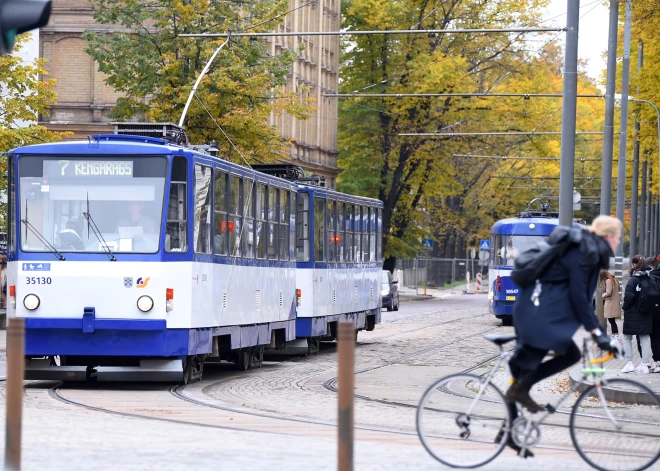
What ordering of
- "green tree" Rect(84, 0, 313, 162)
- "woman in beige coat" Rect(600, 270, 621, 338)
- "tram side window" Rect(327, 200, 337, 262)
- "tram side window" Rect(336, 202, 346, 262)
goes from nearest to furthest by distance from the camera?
"woman in beige coat" Rect(600, 270, 621, 338), "tram side window" Rect(327, 200, 337, 262), "tram side window" Rect(336, 202, 346, 262), "green tree" Rect(84, 0, 313, 162)

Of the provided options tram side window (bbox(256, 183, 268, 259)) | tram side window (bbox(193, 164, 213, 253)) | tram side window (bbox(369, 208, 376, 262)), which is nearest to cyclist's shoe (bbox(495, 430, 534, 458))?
tram side window (bbox(193, 164, 213, 253))

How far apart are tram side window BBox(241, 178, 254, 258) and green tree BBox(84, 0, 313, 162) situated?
1681 cm

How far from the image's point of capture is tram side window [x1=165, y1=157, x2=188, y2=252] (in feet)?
56.0

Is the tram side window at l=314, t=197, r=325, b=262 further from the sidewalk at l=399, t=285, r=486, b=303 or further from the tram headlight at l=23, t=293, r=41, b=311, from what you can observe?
the sidewalk at l=399, t=285, r=486, b=303

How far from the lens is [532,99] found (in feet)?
190

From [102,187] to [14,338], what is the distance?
8.84 m

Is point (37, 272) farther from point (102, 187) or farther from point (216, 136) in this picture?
point (216, 136)

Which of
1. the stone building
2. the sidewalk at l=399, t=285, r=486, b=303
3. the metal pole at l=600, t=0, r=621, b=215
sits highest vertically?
the stone building

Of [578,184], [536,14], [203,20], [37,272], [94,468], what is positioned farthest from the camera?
[578,184]

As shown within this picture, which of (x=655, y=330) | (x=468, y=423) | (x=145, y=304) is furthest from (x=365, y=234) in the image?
(x=468, y=423)

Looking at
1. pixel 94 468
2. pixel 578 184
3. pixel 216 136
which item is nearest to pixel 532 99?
pixel 216 136

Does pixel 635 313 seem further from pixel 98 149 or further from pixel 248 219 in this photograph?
pixel 98 149

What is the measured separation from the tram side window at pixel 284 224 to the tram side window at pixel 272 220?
10.5 inches

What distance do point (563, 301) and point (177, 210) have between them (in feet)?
A: 27.5
